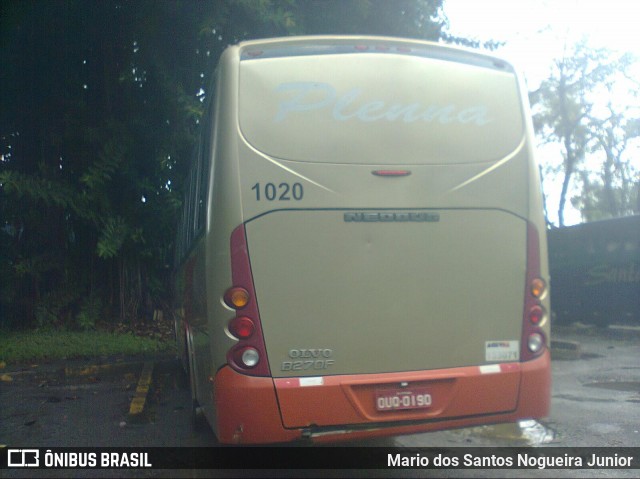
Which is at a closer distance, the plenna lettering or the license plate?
the license plate

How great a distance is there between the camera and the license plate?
194 inches

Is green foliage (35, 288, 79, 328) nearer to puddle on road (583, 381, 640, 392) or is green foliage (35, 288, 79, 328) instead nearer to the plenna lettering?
puddle on road (583, 381, 640, 392)

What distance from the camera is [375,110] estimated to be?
518 centimetres

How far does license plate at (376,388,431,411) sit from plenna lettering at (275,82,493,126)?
1838mm

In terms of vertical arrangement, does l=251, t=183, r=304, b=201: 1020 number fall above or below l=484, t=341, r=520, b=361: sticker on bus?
above

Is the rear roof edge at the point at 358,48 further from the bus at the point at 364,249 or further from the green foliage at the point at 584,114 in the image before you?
the green foliage at the point at 584,114

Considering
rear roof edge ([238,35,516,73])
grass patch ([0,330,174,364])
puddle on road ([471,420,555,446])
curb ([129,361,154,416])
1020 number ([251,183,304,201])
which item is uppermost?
rear roof edge ([238,35,516,73])

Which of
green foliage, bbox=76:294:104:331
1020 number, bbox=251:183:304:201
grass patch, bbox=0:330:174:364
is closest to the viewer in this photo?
1020 number, bbox=251:183:304:201

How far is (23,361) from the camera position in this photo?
473 inches

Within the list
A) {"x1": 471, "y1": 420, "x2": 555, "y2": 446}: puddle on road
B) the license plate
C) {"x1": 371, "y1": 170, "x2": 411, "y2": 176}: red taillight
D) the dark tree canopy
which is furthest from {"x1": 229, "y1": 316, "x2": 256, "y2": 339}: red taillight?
the dark tree canopy

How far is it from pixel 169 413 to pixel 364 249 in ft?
12.9

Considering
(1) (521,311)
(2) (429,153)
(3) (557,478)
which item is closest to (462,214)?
(2) (429,153)

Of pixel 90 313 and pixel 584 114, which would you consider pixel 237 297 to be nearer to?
pixel 90 313

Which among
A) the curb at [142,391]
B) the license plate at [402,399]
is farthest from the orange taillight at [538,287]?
the curb at [142,391]
